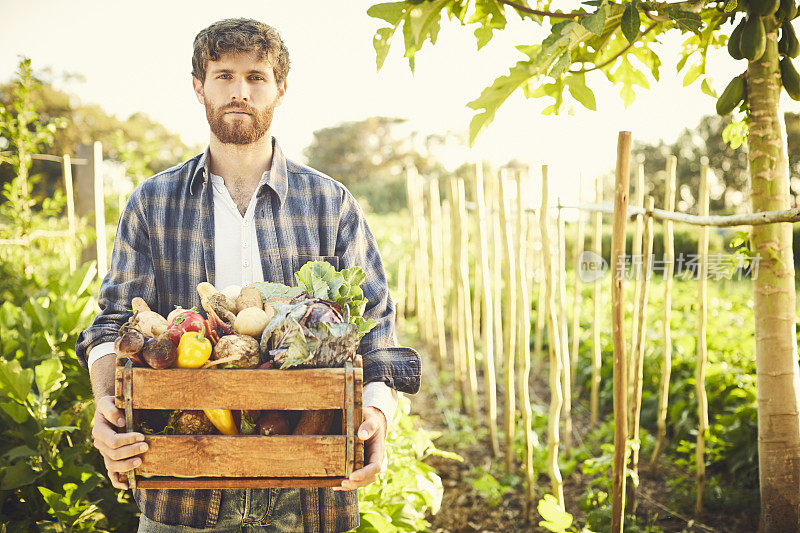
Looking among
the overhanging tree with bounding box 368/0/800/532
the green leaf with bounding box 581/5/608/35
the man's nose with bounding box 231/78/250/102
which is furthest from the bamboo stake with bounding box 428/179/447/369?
the green leaf with bounding box 581/5/608/35

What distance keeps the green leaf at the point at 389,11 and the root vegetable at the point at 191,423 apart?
33.6 inches

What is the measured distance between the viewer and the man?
1260mm

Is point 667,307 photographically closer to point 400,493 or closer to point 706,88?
point 706,88

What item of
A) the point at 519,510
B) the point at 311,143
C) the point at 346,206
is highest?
the point at 311,143

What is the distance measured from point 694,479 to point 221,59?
2.92 m

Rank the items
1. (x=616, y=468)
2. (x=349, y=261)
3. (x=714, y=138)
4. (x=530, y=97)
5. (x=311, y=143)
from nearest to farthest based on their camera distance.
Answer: (x=349, y=261)
(x=530, y=97)
(x=616, y=468)
(x=714, y=138)
(x=311, y=143)

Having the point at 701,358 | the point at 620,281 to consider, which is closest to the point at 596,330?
the point at 701,358

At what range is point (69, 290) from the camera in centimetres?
273

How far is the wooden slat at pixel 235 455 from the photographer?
1001mm

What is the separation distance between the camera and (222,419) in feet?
3.37

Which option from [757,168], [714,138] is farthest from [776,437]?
[714,138]

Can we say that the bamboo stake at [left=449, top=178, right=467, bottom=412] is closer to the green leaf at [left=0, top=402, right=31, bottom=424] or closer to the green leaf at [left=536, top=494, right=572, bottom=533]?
the green leaf at [left=536, top=494, right=572, bottom=533]

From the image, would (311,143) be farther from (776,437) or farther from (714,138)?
(776,437)

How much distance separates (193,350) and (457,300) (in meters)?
3.35
